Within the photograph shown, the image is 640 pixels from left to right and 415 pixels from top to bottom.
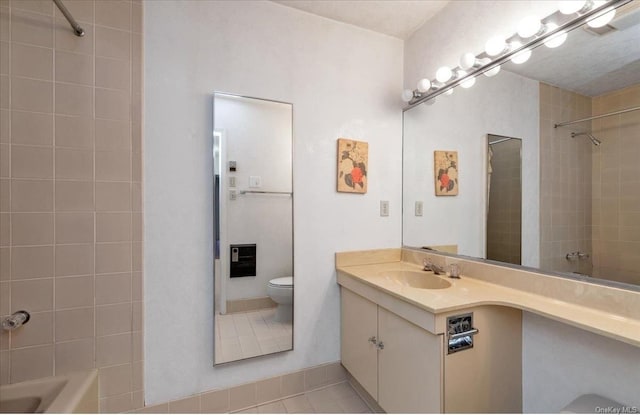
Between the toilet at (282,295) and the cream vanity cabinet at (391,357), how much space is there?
0.37 m

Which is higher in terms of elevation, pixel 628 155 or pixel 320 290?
pixel 628 155

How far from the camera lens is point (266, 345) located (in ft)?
5.39

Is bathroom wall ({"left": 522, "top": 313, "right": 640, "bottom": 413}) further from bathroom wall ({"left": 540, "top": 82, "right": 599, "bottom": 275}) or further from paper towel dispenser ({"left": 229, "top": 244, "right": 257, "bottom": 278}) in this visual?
paper towel dispenser ({"left": 229, "top": 244, "right": 257, "bottom": 278})

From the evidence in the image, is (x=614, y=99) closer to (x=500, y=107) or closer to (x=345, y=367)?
(x=500, y=107)

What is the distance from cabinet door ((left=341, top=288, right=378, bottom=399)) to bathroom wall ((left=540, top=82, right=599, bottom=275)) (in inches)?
35.0

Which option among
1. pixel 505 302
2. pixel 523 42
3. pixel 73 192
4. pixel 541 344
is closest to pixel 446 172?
pixel 523 42

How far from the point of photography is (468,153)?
1.69m

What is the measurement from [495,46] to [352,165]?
38.7 inches

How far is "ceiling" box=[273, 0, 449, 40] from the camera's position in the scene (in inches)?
65.2

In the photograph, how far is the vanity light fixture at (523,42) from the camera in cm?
107

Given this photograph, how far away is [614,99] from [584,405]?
1166 millimetres

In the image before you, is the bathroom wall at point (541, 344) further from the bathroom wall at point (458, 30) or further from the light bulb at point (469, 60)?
the light bulb at point (469, 60)

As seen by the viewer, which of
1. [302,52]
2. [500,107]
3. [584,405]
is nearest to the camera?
[584,405]

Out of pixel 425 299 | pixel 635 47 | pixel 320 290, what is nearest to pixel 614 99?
pixel 635 47
